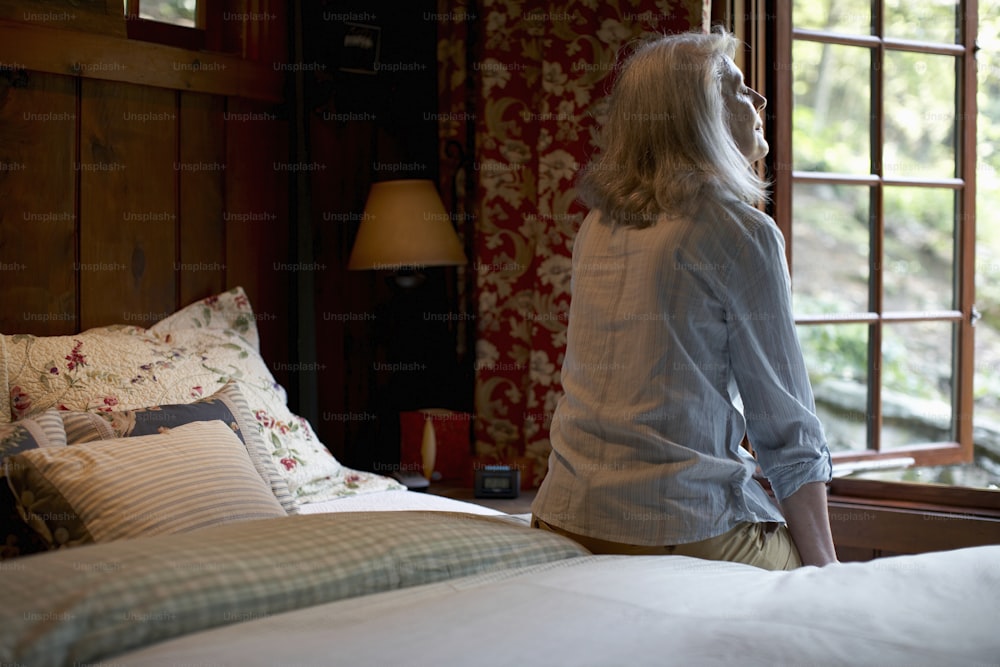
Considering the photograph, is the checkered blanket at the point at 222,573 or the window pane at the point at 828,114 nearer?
the checkered blanket at the point at 222,573

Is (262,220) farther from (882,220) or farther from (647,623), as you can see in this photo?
(647,623)

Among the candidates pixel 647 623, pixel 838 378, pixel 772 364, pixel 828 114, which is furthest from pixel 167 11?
pixel 828 114

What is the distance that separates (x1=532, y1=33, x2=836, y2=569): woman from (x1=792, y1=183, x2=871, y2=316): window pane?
5294 mm

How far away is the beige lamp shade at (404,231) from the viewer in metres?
2.96

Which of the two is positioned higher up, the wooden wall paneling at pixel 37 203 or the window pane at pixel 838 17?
the window pane at pixel 838 17

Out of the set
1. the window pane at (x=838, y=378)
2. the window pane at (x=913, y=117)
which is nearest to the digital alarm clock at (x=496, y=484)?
the window pane at (x=838, y=378)

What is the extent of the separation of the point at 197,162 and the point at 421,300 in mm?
899

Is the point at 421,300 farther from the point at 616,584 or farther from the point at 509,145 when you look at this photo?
the point at 616,584

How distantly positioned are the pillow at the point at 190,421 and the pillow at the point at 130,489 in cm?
12

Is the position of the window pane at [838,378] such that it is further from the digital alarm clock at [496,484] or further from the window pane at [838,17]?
the digital alarm clock at [496,484]

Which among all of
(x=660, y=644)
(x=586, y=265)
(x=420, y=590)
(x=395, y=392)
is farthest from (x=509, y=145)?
(x=660, y=644)

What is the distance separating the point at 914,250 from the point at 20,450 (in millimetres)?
6226

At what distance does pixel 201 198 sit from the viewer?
110 inches

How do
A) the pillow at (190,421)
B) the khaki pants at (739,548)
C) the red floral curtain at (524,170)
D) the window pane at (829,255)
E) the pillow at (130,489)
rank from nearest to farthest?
the khaki pants at (739,548) < the pillow at (130,489) < the pillow at (190,421) < the red floral curtain at (524,170) < the window pane at (829,255)
